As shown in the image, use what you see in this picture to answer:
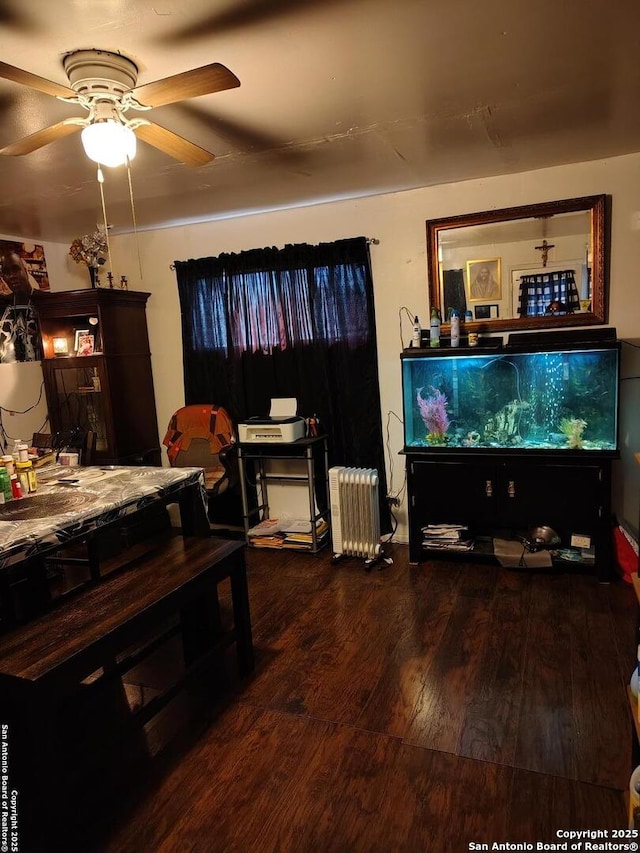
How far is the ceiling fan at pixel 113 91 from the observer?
156 cm

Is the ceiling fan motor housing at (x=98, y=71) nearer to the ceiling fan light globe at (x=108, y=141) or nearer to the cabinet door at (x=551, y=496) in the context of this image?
the ceiling fan light globe at (x=108, y=141)

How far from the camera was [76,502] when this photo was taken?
2100 mm

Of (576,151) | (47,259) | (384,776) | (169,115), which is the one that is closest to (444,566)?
(384,776)

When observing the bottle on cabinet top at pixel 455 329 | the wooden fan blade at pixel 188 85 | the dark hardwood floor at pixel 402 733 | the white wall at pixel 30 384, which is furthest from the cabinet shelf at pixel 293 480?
the wooden fan blade at pixel 188 85

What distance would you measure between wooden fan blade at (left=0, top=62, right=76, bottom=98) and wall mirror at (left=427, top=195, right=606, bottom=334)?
2.35 metres

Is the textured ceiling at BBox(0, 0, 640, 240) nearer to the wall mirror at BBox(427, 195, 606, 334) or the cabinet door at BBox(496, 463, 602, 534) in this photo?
the wall mirror at BBox(427, 195, 606, 334)

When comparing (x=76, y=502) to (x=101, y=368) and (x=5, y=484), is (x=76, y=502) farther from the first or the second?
(x=101, y=368)

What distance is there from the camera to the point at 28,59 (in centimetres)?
170

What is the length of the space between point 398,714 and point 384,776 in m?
0.31

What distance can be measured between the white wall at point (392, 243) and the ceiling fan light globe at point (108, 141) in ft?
6.89

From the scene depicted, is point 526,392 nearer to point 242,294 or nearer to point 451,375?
point 451,375

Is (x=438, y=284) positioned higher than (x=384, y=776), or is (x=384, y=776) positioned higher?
(x=438, y=284)

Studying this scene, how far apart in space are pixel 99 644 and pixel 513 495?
2.38 meters

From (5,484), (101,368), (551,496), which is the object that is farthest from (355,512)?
(101,368)
